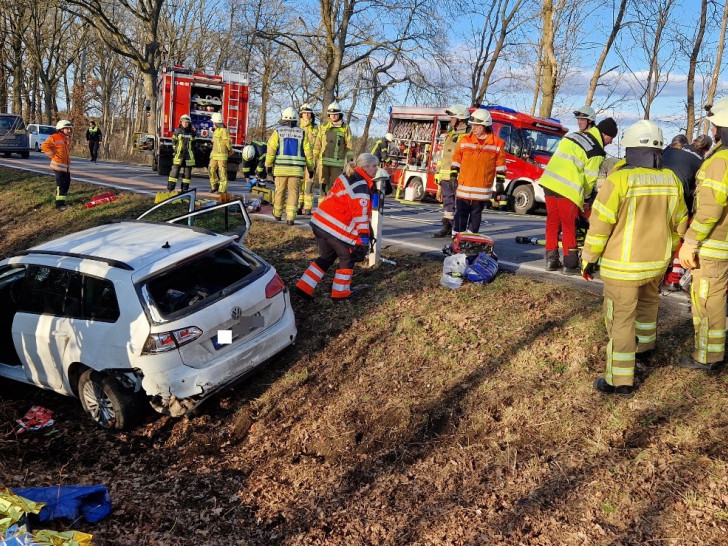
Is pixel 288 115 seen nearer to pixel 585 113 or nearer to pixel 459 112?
pixel 459 112

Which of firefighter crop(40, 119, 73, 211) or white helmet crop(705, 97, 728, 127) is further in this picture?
firefighter crop(40, 119, 73, 211)

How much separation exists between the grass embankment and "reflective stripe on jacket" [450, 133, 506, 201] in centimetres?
168

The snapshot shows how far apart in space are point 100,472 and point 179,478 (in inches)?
24.8

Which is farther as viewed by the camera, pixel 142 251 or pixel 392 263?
pixel 392 263

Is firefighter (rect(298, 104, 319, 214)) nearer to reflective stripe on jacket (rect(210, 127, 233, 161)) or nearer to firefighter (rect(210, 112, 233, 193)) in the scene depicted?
firefighter (rect(210, 112, 233, 193))

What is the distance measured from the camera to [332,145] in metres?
10.6

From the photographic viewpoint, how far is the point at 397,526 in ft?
11.8

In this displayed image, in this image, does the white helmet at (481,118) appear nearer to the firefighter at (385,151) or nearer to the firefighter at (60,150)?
the firefighter at (60,150)

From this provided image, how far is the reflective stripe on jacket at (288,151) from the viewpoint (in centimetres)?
960

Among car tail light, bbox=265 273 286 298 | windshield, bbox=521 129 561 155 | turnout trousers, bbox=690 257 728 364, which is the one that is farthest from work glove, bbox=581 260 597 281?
windshield, bbox=521 129 561 155

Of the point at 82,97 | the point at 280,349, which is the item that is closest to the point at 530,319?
the point at 280,349

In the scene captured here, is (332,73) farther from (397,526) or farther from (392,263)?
(397,526)

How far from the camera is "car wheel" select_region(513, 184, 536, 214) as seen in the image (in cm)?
1455

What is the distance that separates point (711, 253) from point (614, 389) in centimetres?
118
